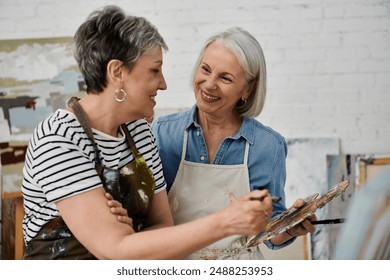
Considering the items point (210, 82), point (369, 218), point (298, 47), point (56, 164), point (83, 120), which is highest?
point (298, 47)

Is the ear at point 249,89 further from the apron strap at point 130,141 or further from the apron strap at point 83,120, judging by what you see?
the apron strap at point 83,120

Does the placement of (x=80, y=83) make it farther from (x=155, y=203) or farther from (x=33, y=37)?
(x=155, y=203)

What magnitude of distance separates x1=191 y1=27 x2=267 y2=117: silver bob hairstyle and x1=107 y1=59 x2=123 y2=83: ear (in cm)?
37

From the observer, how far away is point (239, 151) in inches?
67.6

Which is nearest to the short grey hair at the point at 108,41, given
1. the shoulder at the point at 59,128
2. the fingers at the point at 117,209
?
the shoulder at the point at 59,128

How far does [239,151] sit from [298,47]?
A: 0.49 metres

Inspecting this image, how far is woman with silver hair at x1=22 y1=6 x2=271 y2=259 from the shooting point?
1303 mm

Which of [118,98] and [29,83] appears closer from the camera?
[118,98]

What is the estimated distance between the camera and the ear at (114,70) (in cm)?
141

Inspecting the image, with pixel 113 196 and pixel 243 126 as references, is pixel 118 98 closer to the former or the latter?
pixel 113 196

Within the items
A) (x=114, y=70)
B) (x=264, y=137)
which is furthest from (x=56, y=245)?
(x=264, y=137)

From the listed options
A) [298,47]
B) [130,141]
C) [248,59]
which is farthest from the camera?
[298,47]
